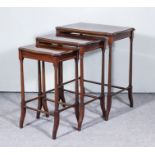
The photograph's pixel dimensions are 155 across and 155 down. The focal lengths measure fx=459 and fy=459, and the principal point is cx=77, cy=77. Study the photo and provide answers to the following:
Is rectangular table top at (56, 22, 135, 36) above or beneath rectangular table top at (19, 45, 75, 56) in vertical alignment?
above

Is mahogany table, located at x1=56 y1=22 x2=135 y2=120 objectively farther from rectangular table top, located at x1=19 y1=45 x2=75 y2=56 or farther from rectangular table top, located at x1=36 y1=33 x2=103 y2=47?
rectangular table top, located at x1=19 y1=45 x2=75 y2=56

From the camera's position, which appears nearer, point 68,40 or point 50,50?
point 50,50

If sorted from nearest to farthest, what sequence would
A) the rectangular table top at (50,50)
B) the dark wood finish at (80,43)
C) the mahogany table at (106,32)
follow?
the rectangular table top at (50,50) → the dark wood finish at (80,43) → the mahogany table at (106,32)

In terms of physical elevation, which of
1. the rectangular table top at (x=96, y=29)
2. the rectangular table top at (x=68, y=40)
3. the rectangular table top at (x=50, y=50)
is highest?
the rectangular table top at (x=96, y=29)

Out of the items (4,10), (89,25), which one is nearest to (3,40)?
(4,10)

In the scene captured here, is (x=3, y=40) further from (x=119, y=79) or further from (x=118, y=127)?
(x=118, y=127)

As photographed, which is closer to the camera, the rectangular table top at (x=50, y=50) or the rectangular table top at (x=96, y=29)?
the rectangular table top at (x=50, y=50)

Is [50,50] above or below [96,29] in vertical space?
below

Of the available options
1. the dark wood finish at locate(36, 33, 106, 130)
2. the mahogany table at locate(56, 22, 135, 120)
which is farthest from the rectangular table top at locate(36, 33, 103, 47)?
the mahogany table at locate(56, 22, 135, 120)

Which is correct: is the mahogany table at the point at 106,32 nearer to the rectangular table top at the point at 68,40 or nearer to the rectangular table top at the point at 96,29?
the rectangular table top at the point at 96,29

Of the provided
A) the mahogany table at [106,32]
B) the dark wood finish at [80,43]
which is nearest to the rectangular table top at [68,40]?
the dark wood finish at [80,43]

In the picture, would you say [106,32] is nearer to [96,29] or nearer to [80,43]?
[96,29]

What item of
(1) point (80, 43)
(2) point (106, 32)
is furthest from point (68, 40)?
(2) point (106, 32)

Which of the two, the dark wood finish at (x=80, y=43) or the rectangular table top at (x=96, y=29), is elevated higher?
the rectangular table top at (x=96, y=29)
